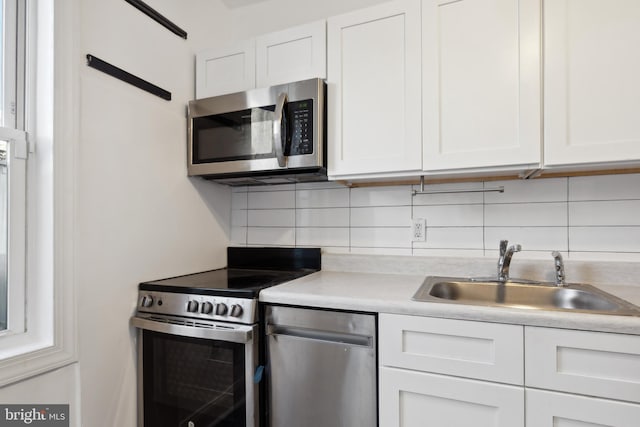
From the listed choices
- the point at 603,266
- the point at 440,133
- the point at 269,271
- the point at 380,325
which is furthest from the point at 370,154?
the point at 603,266

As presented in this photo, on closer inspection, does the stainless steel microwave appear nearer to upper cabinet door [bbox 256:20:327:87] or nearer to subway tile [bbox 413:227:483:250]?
upper cabinet door [bbox 256:20:327:87]

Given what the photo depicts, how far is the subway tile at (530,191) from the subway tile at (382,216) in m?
0.39

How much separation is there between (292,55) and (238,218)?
1015 mm

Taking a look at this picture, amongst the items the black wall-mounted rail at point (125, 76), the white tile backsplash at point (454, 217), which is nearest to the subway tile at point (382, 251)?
the white tile backsplash at point (454, 217)

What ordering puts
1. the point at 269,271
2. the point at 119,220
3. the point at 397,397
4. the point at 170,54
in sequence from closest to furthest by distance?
the point at 397,397 → the point at 119,220 → the point at 170,54 → the point at 269,271

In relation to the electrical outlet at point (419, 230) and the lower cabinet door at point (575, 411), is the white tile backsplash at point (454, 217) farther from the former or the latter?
the lower cabinet door at point (575, 411)

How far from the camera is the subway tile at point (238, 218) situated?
212cm

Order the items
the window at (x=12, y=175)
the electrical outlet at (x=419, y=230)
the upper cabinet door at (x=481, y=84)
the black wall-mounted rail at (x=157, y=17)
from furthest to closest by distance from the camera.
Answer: the electrical outlet at (x=419, y=230)
the black wall-mounted rail at (x=157, y=17)
the upper cabinet door at (x=481, y=84)
the window at (x=12, y=175)

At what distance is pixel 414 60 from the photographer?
141cm

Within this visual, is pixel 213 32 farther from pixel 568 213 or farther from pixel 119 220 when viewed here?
pixel 568 213

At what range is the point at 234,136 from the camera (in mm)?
1688

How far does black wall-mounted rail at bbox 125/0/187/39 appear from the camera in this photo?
4.91ft

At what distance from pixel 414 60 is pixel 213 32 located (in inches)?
49.0

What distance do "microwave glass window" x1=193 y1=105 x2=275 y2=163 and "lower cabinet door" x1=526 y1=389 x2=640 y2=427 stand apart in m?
1.34
